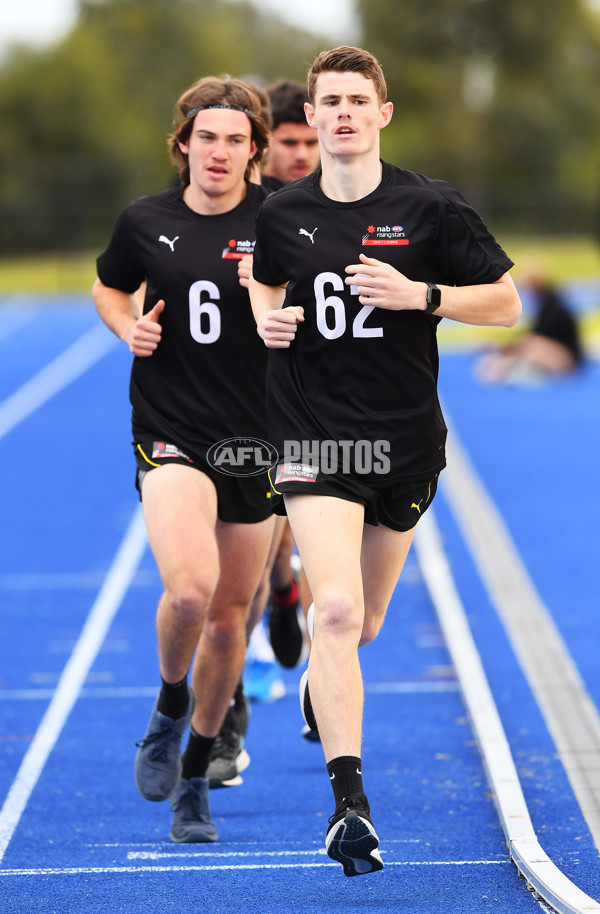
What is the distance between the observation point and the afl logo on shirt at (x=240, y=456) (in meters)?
4.50

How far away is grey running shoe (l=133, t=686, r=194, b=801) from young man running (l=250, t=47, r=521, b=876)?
0.85m

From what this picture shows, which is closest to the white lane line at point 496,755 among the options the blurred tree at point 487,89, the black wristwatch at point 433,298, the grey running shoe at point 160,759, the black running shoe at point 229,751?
the black running shoe at point 229,751

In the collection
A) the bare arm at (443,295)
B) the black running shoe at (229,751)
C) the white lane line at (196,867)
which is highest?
the bare arm at (443,295)

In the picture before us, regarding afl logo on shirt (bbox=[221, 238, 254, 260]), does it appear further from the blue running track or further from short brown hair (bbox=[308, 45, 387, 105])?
the blue running track

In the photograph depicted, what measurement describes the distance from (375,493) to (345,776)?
2.73 ft

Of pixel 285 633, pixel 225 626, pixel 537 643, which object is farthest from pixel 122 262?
pixel 537 643

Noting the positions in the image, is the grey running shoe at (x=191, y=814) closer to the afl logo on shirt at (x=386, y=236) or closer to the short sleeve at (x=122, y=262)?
the short sleeve at (x=122, y=262)

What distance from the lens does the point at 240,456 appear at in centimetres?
455

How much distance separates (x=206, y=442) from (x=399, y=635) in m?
3.41

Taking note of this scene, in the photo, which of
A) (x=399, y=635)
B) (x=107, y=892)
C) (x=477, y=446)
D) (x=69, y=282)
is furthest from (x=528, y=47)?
(x=107, y=892)

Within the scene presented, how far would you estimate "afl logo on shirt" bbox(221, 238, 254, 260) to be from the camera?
4.50 m

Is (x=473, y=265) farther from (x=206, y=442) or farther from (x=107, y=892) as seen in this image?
(x=107, y=892)

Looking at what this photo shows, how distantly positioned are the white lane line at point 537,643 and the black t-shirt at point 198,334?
179cm

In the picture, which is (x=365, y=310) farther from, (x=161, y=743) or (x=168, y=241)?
(x=161, y=743)
